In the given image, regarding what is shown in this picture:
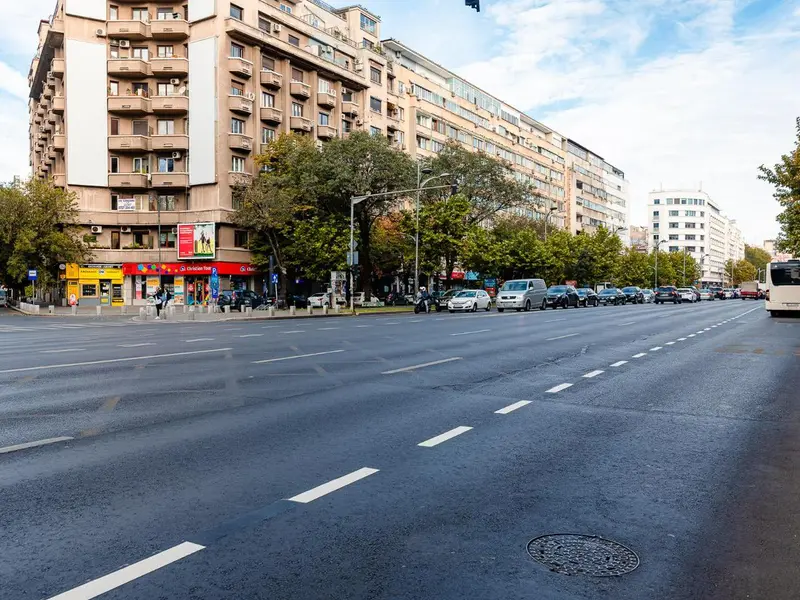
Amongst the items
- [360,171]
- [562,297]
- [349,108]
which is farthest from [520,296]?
[349,108]

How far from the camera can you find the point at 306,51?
59156 mm

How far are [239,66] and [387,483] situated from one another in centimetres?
5335

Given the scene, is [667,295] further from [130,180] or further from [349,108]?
[130,180]

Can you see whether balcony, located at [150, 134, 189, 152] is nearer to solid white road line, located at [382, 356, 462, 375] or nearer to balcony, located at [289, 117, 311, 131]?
balcony, located at [289, 117, 311, 131]

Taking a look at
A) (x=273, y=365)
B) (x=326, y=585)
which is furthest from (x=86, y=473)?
(x=273, y=365)

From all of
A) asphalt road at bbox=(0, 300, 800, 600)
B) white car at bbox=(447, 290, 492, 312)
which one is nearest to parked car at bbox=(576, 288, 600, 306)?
white car at bbox=(447, 290, 492, 312)

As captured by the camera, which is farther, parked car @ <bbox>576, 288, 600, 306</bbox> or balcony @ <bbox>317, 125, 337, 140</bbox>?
balcony @ <bbox>317, 125, 337, 140</bbox>

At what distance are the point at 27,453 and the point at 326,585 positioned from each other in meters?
3.75

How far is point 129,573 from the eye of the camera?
134 inches

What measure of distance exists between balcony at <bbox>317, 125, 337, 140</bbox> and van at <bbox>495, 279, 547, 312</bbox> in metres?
25.9

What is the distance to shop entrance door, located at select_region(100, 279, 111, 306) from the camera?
5428 cm

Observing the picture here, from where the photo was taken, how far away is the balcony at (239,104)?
53.0 m

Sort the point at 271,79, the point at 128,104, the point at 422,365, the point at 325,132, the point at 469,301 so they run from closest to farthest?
the point at 422,365 < the point at 469,301 < the point at 128,104 < the point at 271,79 < the point at 325,132

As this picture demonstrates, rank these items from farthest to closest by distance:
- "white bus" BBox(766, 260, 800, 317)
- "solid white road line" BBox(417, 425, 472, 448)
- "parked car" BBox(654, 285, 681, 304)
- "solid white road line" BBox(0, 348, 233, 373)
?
"parked car" BBox(654, 285, 681, 304) → "white bus" BBox(766, 260, 800, 317) → "solid white road line" BBox(0, 348, 233, 373) → "solid white road line" BBox(417, 425, 472, 448)
